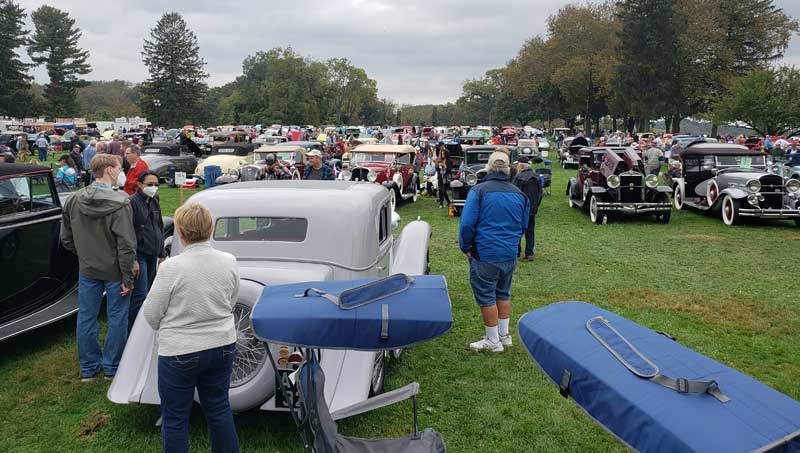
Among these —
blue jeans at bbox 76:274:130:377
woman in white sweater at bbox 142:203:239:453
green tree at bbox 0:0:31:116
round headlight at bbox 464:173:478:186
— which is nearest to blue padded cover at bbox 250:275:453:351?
woman in white sweater at bbox 142:203:239:453

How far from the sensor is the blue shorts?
5.31 meters

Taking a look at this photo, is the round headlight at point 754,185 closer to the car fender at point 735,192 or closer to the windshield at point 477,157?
the car fender at point 735,192

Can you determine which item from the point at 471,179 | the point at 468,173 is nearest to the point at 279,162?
the point at 468,173

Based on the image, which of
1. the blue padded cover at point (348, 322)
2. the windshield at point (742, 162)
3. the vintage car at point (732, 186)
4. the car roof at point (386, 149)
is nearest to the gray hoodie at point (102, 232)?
the blue padded cover at point (348, 322)

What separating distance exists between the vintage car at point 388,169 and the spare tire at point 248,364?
11.1 meters

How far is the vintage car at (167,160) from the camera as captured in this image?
21.6 m

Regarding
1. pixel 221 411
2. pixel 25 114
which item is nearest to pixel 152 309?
pixel 221 411

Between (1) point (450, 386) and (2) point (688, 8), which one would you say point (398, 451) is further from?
(2) point (688, 8)

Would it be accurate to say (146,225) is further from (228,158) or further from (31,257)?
(228,158)

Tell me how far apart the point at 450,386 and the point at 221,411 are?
221 centimetres

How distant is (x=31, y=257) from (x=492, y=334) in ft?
14.8

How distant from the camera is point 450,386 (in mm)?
4930

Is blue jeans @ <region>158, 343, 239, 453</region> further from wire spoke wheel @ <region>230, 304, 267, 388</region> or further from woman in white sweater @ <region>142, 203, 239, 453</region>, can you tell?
wire spoke wheel @ <region>230, 304, 267, 388</region>

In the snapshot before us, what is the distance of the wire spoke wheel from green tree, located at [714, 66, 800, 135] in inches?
1408
